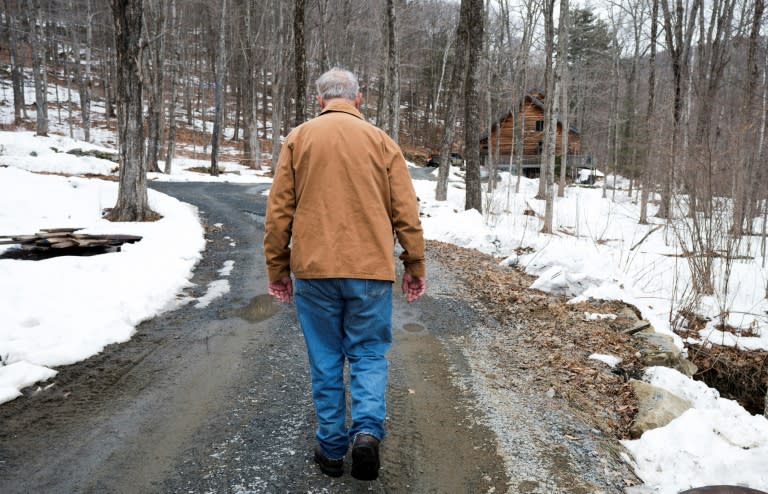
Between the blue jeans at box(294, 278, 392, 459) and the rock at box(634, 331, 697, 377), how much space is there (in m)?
3.09

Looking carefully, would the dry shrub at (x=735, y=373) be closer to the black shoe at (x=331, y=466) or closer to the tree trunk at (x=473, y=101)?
the black shoe at (x=331, y=466)

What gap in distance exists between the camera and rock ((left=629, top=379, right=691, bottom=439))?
3.21m

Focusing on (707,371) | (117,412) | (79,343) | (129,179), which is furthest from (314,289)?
(129,179)

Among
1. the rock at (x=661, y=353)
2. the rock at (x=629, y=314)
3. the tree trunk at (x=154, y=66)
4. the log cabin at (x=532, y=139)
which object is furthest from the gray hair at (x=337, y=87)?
the log cabin at (x=532, y=139)

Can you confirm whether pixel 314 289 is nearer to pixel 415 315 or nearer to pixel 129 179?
pixel 415 315

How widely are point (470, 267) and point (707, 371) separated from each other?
11.9ft

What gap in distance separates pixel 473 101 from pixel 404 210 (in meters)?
11.6

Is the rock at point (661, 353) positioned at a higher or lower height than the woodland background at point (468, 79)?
lower

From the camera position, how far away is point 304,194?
2.55 m

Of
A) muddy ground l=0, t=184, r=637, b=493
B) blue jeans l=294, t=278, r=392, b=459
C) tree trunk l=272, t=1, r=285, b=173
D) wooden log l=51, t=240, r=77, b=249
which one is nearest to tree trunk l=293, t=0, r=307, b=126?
wooden log l=51, t=240, r=77, b=249

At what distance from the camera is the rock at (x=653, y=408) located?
10.5ft

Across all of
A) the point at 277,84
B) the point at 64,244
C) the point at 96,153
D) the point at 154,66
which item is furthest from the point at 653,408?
the point at 277,84

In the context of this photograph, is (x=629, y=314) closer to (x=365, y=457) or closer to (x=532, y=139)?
(x=365, y=457)

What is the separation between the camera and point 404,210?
105 inches
